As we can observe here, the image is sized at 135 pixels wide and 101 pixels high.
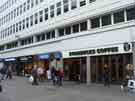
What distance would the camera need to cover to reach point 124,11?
26.6m

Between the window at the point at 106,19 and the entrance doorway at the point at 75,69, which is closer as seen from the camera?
the window at the point at 106,19

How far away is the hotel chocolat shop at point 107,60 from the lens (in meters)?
25.7

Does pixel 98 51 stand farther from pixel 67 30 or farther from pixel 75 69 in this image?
Result: pixel 67 30

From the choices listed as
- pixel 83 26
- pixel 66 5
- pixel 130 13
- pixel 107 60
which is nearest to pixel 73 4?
pixel 66 5

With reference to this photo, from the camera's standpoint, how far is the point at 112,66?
27312mm

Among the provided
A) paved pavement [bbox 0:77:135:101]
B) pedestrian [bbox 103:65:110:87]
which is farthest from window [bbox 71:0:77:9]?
paved pavement [bbox 0:77:135:101]

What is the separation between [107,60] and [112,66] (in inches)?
37.6

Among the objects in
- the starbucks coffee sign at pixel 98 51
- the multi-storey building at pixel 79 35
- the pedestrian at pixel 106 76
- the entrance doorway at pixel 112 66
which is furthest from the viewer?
the starbucks coffee sign at pixel 98 51

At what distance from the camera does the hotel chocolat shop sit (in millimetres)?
25688

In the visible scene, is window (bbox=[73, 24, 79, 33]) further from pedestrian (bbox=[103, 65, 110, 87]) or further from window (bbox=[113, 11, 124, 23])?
pedestrian (bbox=[103, 65, 110, 87])

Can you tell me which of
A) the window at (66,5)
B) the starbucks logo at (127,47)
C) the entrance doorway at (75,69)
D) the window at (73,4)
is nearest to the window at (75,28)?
the window at (73,4)

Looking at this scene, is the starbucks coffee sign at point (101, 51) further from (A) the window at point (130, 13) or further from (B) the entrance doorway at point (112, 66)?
(A) the window at point (130, 13)

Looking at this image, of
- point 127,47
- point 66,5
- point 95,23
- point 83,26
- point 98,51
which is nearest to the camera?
point 127,47

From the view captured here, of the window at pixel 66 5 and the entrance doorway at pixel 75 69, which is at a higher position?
the window at pixel 66 5
